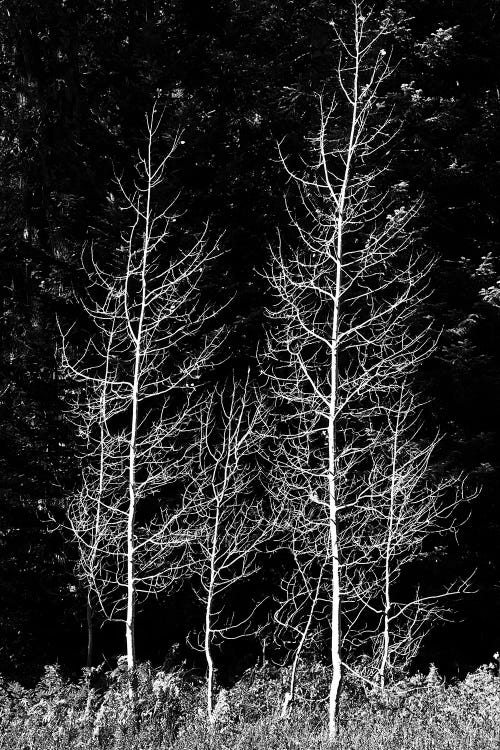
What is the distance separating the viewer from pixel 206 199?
1705cm

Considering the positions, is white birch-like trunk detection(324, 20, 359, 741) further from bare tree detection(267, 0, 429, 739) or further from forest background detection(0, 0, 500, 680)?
forest background detection(0, 0, 500, 680)

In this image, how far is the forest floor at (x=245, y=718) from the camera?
22.7ft

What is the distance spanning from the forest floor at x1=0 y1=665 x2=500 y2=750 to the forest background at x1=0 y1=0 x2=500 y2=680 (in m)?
4.25

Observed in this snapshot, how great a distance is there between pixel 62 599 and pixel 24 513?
5.25 ft

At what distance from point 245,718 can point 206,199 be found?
10.8 meters

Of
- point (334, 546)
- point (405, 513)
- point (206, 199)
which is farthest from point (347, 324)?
point (334, 546)

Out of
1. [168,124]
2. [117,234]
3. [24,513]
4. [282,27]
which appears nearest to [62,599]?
[24,513]

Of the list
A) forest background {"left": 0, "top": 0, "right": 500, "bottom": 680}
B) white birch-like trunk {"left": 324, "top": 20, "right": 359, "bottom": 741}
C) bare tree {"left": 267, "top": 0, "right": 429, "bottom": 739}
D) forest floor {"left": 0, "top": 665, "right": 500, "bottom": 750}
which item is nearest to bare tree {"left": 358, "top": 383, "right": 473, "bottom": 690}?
bare tree {"left": 267, "top": 0, "right": 429, "bottom": 739}

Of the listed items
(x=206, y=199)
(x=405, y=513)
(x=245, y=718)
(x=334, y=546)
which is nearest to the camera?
(x=334, y=546)

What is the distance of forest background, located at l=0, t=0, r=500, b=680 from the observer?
14.3 m

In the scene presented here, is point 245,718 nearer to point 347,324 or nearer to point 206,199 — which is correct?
point 347,324

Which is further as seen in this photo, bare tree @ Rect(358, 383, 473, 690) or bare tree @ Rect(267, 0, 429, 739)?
bare tree @ Rect(267, 0, 429, 739)

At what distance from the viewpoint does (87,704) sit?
29.3 feet

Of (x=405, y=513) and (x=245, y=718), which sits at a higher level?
(x=405, y=513)
